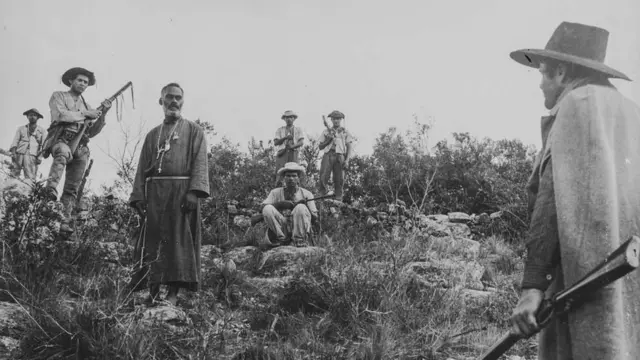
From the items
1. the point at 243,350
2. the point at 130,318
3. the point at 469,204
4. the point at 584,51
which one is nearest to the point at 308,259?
the point at 243,350

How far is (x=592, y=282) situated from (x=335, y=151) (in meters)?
11.4

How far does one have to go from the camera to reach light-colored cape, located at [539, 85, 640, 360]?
185cm

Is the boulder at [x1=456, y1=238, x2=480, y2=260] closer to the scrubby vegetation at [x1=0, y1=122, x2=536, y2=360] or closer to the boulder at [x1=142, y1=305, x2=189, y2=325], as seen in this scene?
the scrubby vegetation at [x1=0, y1=122, x2=536, y2=360]

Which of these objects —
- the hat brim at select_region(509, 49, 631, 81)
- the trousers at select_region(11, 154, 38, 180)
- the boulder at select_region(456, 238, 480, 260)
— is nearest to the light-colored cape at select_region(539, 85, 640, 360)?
the hat brim at select_region(509, 49, 631, 81)

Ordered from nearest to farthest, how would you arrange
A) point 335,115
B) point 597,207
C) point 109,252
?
1. point 597,207
2. point 109,252
3. point 335,115

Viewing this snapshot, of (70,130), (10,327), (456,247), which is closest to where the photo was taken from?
(10,327)

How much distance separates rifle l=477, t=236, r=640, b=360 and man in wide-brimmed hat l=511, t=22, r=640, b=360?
0.03 m

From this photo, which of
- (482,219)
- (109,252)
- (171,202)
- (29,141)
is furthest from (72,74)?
(482,219)

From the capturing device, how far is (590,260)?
6.16ft

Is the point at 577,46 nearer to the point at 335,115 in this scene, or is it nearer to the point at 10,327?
the point at 10,327

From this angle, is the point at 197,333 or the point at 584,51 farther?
the point at 197,333

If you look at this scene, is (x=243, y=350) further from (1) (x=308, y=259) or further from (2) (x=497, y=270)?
(2) (x=497, y=270)

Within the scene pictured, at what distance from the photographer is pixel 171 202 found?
20.1 ft

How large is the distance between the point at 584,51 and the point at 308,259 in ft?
18.3
